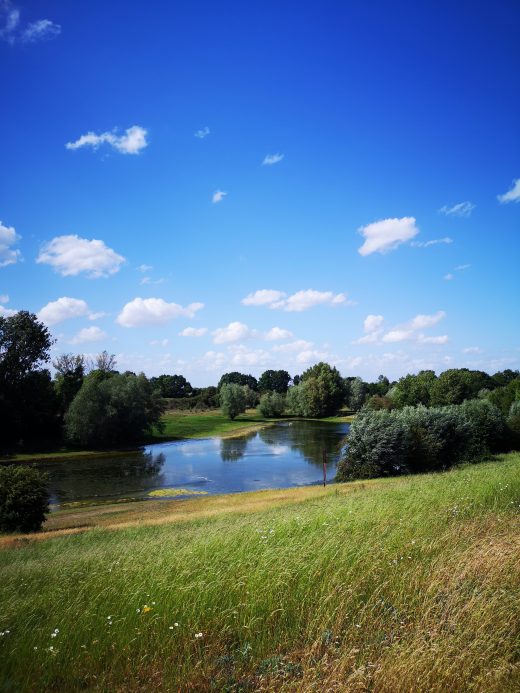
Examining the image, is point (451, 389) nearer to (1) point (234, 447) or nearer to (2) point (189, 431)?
(1) point (234, 447)

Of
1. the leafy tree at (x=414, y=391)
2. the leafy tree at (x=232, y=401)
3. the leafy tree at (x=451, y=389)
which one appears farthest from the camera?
the leafy tree at (x=232, y=401)

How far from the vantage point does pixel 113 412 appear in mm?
67250

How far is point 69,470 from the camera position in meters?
50.7

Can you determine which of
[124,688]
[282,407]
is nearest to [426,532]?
[124,688]

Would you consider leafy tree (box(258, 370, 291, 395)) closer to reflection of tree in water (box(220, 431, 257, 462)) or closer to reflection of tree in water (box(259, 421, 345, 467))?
reflection of tree in water (box(259, 421, 345, 467))

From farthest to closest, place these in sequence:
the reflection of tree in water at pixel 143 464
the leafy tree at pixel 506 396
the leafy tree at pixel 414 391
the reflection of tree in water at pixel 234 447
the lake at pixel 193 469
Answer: the leafy tree at pixel 414 391, the leafy tree at pixel 506 396, the reflection of tree in water at pixel 234 447, the reflection of tree in water at pixel 143 464, the lake at pixel 193 469

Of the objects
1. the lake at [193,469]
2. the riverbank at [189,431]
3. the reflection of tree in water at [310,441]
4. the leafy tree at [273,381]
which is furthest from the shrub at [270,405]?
the leafy tree at [273,381]

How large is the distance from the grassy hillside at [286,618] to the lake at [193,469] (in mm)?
33246

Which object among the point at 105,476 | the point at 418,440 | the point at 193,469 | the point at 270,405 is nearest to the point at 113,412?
the point at 105,476

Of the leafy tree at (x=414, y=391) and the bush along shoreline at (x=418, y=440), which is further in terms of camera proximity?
the leafy tree at (x=414, y=391)

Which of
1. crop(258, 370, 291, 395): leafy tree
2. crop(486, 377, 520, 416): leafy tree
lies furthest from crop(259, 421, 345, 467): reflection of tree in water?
crop(258, 370, 291, 395): leafy tree

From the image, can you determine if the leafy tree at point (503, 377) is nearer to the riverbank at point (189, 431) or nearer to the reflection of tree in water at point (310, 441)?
the riverbank at point (189, 431)

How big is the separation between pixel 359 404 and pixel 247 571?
12763 centimetres

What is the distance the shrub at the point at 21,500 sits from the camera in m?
22.7
